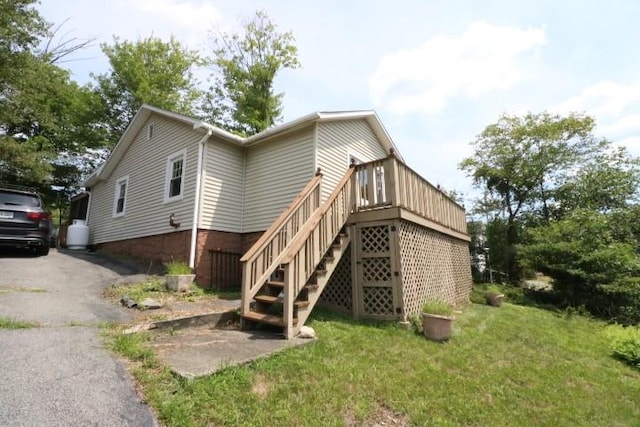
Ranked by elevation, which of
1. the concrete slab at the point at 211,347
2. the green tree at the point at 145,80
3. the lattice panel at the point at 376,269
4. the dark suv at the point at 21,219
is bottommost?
the concrete slab at the point at 211,347

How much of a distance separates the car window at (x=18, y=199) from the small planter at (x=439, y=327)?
10658 mm

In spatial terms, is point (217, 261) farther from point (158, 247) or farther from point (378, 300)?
point (378, 300)

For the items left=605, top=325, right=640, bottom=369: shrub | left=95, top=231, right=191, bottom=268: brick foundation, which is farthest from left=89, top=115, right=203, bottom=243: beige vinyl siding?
left=605, top=325, right=640, bottom=369: shrub

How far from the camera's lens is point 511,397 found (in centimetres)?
369

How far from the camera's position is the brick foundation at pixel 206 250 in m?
9.00

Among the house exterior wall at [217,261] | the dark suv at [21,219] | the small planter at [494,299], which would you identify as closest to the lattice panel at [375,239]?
the house exterior wall at [217,261]

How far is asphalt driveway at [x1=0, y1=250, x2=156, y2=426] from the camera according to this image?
2459mm

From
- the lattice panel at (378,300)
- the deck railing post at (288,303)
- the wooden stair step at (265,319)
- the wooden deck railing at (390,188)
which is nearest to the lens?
the deck railing post at (288,303)

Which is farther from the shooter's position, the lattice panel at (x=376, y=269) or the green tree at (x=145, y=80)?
the green tree at (x=145, y=80)

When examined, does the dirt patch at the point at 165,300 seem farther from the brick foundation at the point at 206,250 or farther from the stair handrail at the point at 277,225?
the stair handrail at the point at 277,225

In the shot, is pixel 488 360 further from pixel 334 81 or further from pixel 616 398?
pixel 334 81

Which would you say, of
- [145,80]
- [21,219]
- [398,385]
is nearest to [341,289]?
[398,385]

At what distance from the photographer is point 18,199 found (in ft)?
28.8

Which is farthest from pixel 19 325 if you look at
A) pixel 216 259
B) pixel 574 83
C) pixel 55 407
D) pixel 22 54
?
pixel 22 54
